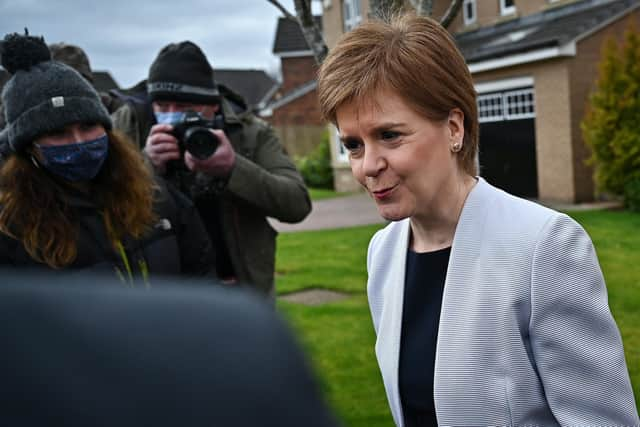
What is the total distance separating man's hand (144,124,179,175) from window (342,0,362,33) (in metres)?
21.1

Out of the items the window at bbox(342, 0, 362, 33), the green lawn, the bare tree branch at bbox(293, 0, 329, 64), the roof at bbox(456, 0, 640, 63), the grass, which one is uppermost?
the window at bbox(342, 0, 362, 33)

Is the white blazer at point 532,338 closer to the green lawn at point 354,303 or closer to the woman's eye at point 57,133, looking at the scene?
the green lawn at point 354,303

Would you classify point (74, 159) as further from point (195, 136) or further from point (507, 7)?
point (507, 7)

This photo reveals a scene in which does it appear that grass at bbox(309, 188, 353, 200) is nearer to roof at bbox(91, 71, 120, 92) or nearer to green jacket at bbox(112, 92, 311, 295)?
green jacket at bbox(112, 92, 311, 295)

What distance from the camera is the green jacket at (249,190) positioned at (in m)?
3.45

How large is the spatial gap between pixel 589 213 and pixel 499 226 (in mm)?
12512

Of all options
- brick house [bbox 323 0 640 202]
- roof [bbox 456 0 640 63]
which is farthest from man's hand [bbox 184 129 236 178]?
roof [bbox 456 0 640 63]

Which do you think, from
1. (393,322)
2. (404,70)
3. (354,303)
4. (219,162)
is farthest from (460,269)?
(354,303)

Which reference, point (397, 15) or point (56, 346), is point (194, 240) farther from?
point (56, 346)

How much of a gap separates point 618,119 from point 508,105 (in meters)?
3.46

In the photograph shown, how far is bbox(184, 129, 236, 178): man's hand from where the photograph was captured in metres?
3.34

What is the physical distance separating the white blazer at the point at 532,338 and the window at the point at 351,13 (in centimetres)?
2252

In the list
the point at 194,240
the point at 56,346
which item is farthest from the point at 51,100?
the point at 56,346

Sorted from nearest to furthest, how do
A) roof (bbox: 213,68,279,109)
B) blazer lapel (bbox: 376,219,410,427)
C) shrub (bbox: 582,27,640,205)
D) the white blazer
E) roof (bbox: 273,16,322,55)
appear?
1. the white blazer
2. blazer lapel (bbox: 376,219,410,427)
3. shrub (bbox: 582,27,640,205)
4. roof (bbox: 273,16,322,55)
5. roof (bbox: 213,68,279,109)
